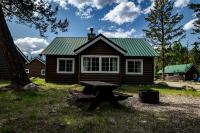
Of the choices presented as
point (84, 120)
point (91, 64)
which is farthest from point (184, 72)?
point (84, 120)

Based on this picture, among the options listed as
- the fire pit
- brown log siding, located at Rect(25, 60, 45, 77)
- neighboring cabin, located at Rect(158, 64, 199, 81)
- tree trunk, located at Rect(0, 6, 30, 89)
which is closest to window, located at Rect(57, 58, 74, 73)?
tree trunk, located at Rect(0, 6, 30, 89)

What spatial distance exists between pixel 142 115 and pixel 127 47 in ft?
61.2

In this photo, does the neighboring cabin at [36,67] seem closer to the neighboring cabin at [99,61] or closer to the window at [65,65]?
the neighboring cabin at [99,61]

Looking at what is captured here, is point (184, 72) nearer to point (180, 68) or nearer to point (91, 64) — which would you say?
point (180, 68)

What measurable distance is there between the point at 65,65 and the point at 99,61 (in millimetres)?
3669

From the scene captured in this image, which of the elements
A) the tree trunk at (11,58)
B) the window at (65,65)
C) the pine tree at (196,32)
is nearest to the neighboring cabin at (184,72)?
the pine tree at (196,32)

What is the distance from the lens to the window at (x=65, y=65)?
25.2m

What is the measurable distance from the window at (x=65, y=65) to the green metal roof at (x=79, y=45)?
67 centimetres

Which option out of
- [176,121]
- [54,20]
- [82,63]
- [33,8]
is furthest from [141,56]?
[176,121]

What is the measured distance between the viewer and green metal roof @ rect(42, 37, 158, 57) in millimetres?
25438

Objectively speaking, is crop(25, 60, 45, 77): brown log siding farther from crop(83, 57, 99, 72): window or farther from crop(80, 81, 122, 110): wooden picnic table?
crop(80, 81, 122, 110): wooden picnic table

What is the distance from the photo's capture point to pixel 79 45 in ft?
91.5

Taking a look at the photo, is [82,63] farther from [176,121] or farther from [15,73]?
[176,121]

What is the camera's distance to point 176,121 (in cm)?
827
